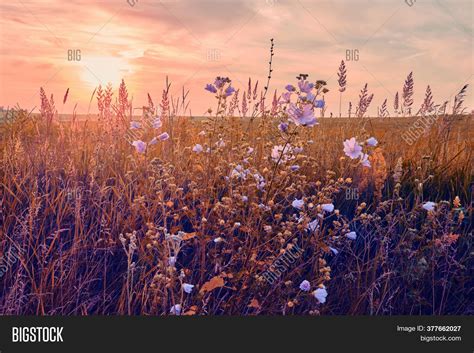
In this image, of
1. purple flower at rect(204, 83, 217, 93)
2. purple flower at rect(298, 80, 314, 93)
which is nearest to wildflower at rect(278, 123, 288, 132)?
purple flower at rect(298, 80, 314, 93)

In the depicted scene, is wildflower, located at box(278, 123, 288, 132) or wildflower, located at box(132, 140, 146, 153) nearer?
wildflower, located at box(278, 123, 288, 132)

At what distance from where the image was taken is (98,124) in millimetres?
4215

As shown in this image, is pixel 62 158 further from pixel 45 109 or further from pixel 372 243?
pixel 372 243

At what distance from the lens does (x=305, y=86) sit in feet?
8.55

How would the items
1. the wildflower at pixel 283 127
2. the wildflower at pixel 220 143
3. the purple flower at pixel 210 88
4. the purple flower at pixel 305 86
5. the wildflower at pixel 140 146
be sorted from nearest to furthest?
the wildflower at pixel 283 127 < the purple flower at pixel 305 86 < the wildflower at pixel 140 146 < the purple flower at pixel 210 88 < the wildflower at pixel 220 143

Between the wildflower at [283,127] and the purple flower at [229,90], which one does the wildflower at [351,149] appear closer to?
the wildflower at [283,127]

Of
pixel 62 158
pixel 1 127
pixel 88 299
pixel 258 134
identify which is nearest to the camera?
pixel 88 299

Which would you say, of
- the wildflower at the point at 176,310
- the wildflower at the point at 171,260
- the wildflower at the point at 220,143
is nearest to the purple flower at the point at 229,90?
the wildflower at the point at 220,143

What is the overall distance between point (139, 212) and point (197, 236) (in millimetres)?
481

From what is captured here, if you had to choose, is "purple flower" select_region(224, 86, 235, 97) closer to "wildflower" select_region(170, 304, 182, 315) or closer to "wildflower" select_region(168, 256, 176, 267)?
"wildflower" select_region(168, 256, 176, 267)

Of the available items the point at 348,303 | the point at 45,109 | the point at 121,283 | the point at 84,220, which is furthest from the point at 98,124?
the point at 348,303

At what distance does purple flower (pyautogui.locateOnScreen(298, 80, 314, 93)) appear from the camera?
8.50ft

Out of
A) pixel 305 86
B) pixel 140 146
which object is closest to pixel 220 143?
pixel 140 146

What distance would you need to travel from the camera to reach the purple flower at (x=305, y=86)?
2.59 metres
